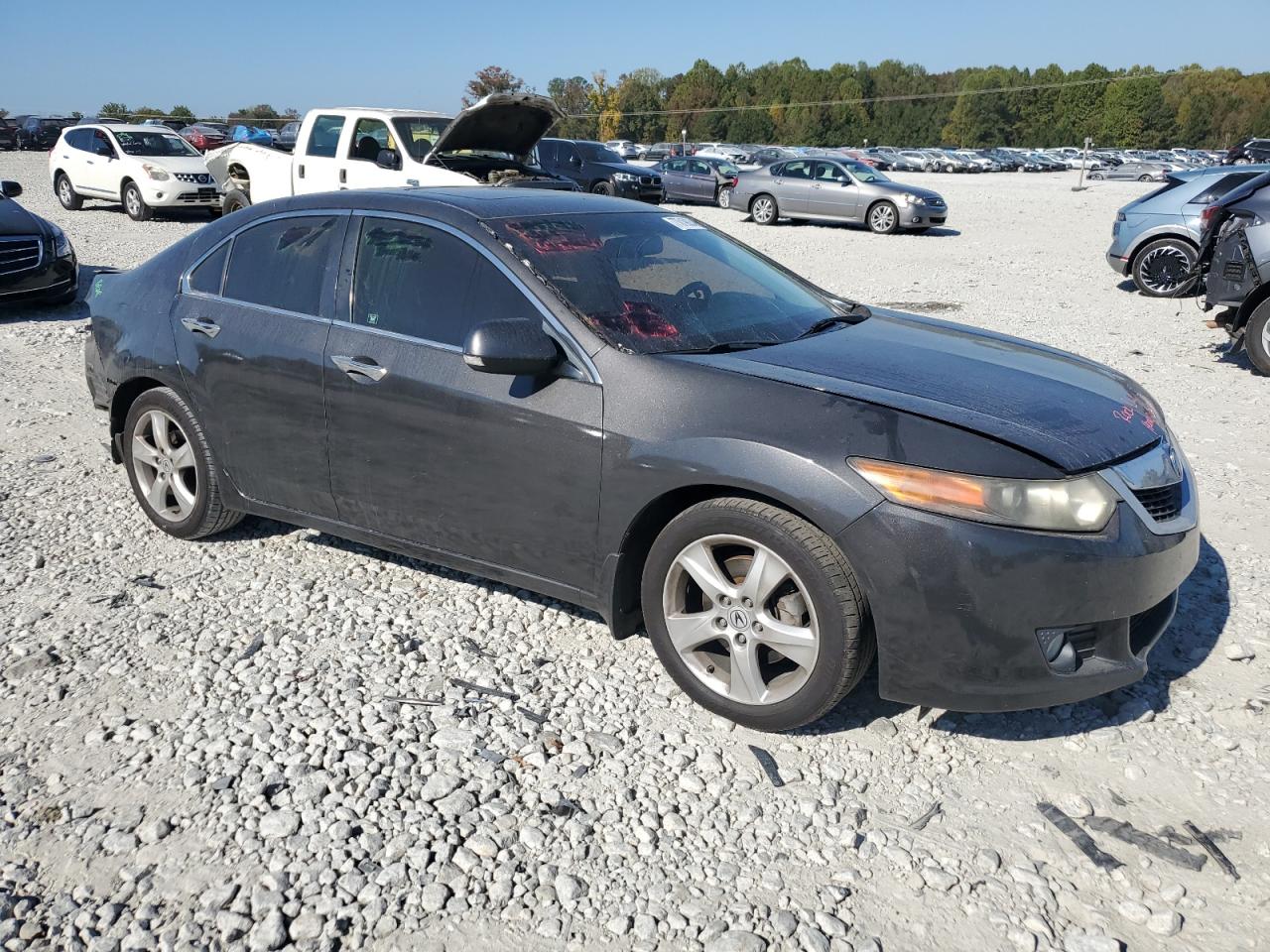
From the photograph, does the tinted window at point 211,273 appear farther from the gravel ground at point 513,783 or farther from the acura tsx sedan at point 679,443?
the gravel ground at point 513,783

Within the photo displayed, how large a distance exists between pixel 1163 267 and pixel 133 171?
Result: 54.0 ft

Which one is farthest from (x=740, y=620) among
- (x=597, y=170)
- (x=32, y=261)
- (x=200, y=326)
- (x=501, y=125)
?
(x=597, y=170)

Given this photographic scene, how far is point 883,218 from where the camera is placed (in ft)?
68.9

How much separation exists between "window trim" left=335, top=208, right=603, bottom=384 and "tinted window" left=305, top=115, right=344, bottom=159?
10973 mm

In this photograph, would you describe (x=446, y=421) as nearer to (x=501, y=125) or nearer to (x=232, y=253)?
(x=232, y=253)

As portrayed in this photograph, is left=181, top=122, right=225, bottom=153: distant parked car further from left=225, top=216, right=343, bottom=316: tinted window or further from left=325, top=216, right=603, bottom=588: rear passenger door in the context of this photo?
left=325, top=216, right=603, bottom=588: rear passenger door

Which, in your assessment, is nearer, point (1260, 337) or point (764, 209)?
point (1260, 337)

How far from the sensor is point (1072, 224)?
22.7 meters

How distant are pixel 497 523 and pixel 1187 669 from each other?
2545 mm

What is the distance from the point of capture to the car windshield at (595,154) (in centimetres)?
2289

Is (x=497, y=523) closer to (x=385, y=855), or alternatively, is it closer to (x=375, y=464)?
(x=375, y=464)

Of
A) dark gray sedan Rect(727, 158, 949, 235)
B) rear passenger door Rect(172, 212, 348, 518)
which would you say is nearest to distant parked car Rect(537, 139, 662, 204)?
dark gray sedan Rect(727, 158, 949, 235)

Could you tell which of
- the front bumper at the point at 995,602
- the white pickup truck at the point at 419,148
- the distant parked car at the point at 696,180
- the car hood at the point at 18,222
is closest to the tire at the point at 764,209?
the distant parked car at the point at 696,180

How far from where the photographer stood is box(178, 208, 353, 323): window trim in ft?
14.1
